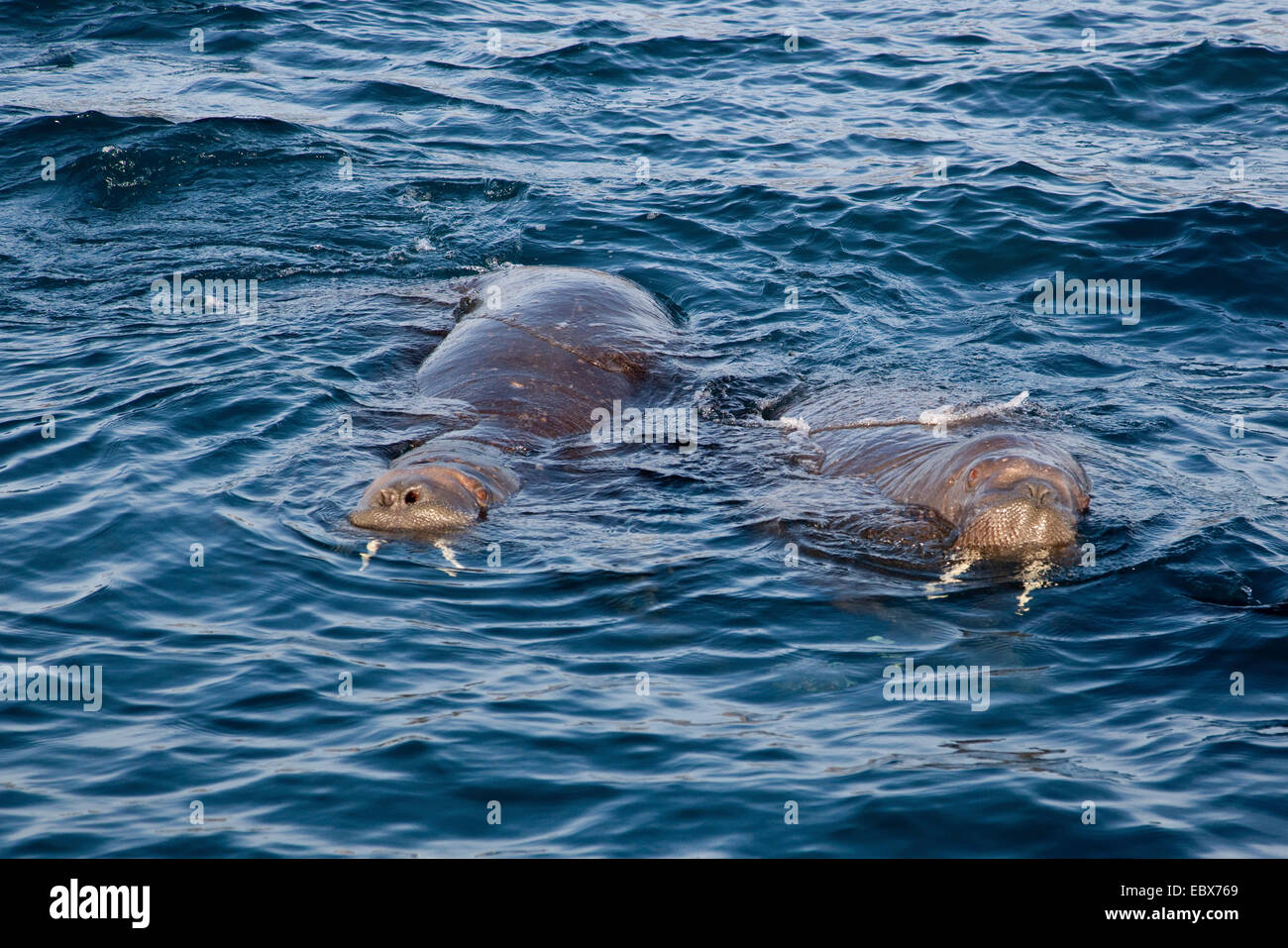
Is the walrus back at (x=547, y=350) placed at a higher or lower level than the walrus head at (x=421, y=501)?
higher

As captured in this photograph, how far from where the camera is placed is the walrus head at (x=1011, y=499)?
837 centimetres

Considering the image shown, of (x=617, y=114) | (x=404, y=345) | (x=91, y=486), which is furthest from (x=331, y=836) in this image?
(x=617, y=114)

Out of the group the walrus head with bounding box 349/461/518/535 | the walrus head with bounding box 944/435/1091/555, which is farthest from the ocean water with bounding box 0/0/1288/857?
the walrus head with bounding box 944/435/1091/555

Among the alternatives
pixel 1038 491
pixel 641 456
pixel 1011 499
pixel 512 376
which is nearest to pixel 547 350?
pixel 512 376

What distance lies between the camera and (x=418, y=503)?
8.74 metres

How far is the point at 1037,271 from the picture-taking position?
49.8 ft

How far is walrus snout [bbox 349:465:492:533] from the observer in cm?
876

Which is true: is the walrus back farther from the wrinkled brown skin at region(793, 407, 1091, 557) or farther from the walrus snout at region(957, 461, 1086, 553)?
the walrus snout at region(957, 461, 1086, 553)

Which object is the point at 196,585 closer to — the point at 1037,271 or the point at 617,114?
the point at 1037,271

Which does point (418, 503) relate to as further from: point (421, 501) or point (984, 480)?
point (984, 480)

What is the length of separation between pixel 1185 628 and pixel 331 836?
16.7ft

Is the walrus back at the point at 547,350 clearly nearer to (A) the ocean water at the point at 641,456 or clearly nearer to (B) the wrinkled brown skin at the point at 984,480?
(A) the ocean water at the point at 641,456

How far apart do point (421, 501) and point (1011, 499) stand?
3.73 metres

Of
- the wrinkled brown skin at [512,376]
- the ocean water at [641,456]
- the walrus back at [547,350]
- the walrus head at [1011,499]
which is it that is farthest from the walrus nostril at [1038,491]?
the walrus back at [547,350]
